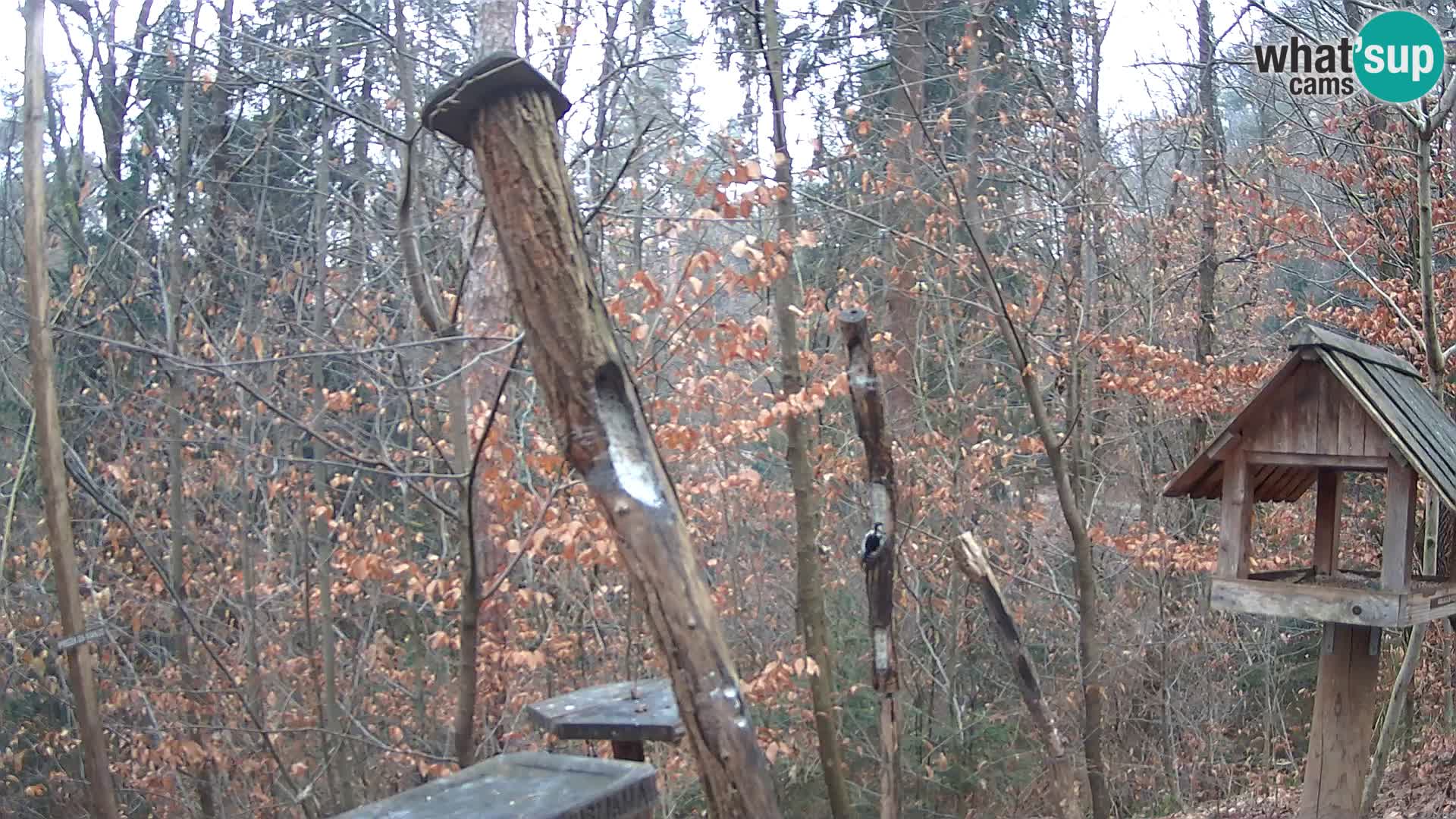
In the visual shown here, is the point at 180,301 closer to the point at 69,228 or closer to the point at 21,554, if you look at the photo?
the point at 69,228

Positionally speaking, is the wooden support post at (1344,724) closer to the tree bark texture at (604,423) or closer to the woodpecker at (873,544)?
the woodpecker at (873,544)

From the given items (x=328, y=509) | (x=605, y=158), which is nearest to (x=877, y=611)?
(x=605, y=158)

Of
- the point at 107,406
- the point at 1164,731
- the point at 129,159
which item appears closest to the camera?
the point at 107,406

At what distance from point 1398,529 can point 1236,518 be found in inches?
21.0

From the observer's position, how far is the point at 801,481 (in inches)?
327

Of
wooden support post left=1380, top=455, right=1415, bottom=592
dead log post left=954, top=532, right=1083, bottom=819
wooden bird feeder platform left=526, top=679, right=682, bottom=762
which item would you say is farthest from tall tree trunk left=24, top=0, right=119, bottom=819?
wooden support post left=1380, top=455, right=1415, bottom=592

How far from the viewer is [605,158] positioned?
7.67 m

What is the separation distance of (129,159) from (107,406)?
3313 millimetres

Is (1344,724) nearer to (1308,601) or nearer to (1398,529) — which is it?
(1308,601)

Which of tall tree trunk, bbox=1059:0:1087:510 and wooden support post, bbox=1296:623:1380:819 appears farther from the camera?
tall tree trunk, bbox=1059:0:1087:510

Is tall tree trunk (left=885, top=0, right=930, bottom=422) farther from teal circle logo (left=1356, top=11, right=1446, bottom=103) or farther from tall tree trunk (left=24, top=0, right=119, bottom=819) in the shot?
tall tree trunk (left=24, top=0, right=119, bottom=819)

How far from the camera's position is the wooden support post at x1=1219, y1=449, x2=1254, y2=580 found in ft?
14.1

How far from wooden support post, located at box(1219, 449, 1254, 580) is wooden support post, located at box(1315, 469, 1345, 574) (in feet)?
1.28

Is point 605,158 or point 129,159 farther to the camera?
point 129,159
